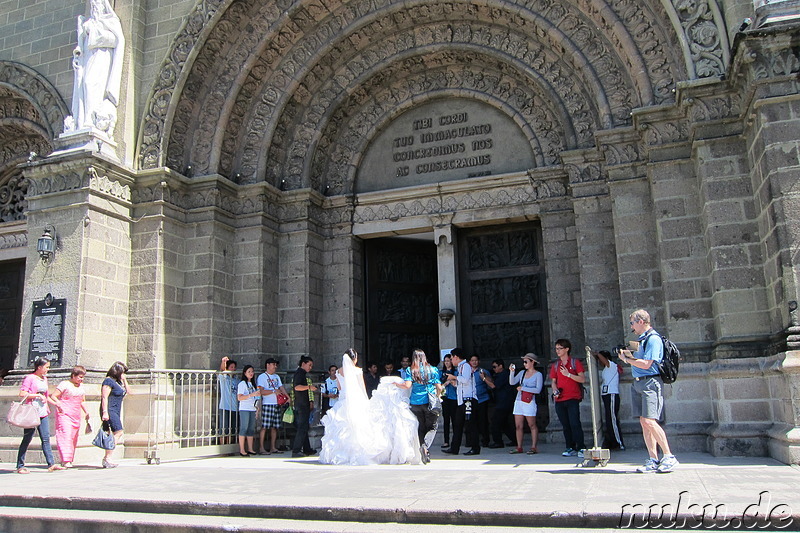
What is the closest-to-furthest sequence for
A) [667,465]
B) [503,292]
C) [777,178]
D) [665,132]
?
[667,465], [777,178], [665,132], [503,292]

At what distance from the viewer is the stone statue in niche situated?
1136 cm

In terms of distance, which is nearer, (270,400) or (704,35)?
(704,35)

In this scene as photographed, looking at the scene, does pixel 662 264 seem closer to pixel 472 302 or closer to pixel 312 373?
pixel 472 302

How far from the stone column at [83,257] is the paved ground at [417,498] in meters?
3.15

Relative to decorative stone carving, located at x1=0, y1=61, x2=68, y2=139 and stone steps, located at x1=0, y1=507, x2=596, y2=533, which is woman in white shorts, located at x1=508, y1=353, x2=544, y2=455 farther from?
decorative stone carving, located at x1=0, y1=61, x2=68, y2=139

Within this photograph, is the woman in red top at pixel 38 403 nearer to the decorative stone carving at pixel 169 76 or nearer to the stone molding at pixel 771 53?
the decorative stone carving at pixel 169 76

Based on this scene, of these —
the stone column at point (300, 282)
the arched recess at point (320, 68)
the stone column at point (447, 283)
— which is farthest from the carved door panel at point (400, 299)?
the arched recess at point (320, 68)

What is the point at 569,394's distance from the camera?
897cm

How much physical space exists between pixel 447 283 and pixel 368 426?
160 inches

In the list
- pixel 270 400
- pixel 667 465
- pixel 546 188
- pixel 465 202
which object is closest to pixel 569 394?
pixel 667 465

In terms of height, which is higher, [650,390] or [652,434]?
[650,390]

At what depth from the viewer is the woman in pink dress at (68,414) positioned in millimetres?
9008

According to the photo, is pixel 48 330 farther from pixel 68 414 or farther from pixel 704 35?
pixel 704 35

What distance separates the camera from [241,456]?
10.4 m
